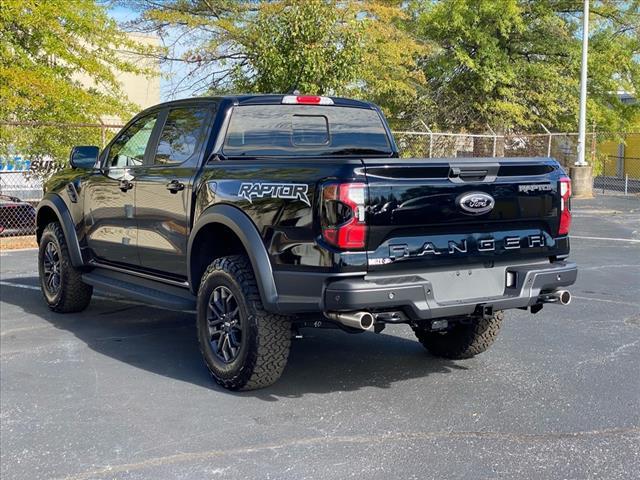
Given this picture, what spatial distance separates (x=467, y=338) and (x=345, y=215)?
1883mm

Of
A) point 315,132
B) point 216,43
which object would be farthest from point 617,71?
point 315,132

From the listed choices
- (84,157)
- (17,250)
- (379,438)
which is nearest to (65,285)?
(84,157)

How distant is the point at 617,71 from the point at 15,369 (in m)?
29.2

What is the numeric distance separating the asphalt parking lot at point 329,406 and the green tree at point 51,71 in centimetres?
811

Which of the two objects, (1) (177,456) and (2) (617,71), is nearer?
(1) (177,456)

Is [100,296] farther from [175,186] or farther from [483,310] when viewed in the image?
[483,310]

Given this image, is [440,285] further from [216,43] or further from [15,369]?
[216,43]

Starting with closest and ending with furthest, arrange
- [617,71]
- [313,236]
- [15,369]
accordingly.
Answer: [313,236]
[15,369]
[617,71]

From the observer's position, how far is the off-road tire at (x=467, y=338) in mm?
5656

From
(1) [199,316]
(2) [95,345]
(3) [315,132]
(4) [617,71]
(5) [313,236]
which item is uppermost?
(4) [617,71]

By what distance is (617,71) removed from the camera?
30.5 meters

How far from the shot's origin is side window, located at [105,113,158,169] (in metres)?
6.42

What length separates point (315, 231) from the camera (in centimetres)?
437

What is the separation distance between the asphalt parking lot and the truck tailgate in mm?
909
